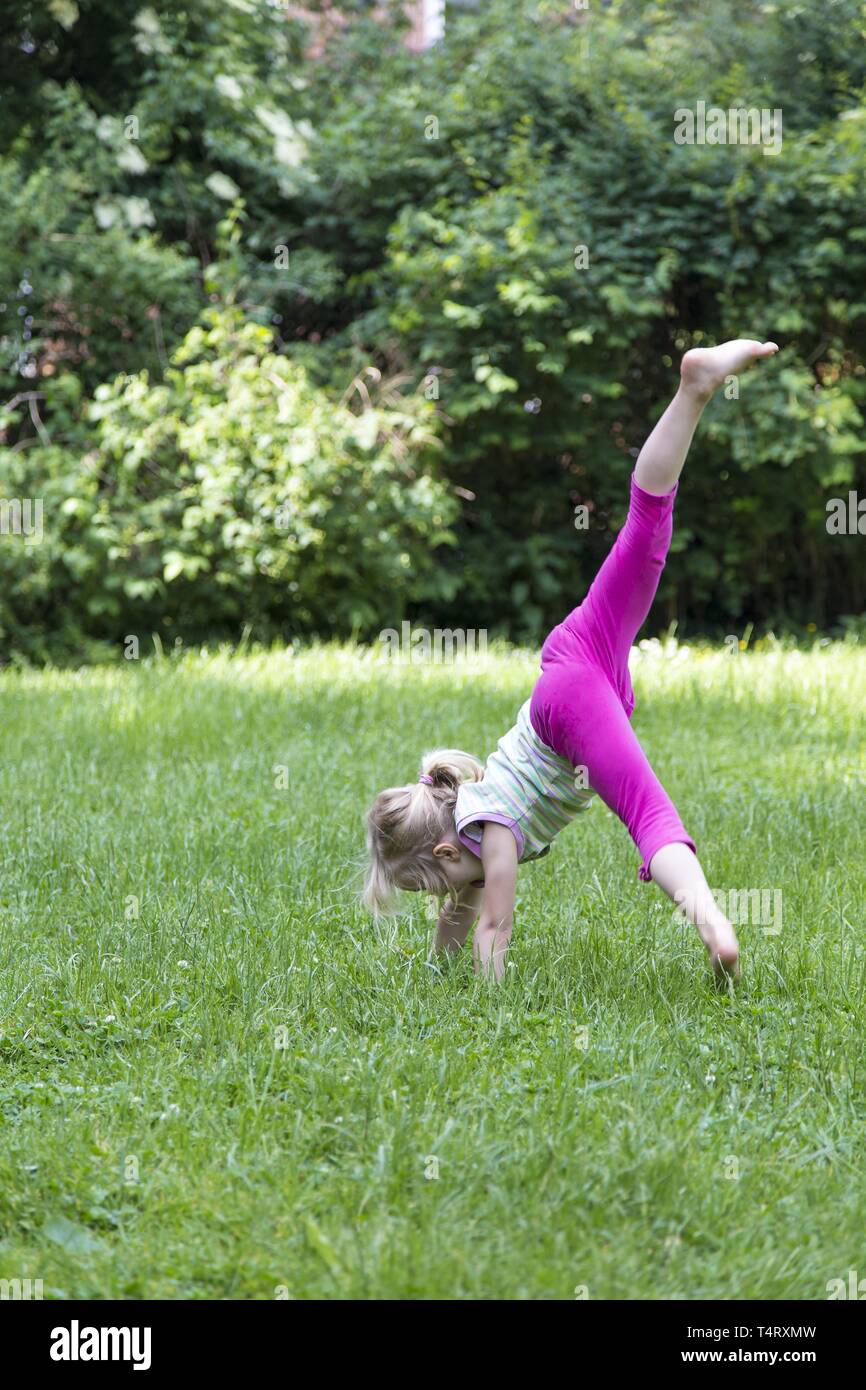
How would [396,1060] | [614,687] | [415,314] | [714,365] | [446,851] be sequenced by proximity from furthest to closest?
[415,314] < [614,687] < [446,851] < [714,365] < [396,1060]

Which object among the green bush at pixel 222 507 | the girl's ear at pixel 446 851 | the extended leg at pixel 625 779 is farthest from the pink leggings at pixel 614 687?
the green bush at pixel 222 507

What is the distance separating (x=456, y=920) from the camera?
333 centimetres

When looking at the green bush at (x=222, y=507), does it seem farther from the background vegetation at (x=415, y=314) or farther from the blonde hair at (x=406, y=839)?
the blonde hair at (x=406, y=839)

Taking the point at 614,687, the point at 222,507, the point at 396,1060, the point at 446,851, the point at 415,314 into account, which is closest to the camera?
the point at 396,1060

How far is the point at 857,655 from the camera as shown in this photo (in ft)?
25.1

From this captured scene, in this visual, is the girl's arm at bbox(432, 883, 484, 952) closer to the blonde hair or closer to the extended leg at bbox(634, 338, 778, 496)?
the blonde hair

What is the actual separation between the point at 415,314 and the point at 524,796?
19.5 ft

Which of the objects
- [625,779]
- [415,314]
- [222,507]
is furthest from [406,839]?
[415,314]

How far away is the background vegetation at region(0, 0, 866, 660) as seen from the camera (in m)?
7.85

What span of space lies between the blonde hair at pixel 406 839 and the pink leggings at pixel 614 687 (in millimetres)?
310

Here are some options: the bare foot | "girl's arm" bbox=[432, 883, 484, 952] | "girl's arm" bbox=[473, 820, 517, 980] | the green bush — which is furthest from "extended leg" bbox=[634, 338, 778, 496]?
the green bush

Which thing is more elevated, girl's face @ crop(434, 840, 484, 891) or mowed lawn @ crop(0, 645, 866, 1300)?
girl's face @ crop(434, 840, 484, 891)

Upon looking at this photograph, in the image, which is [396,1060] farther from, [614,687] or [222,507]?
[222,507]
